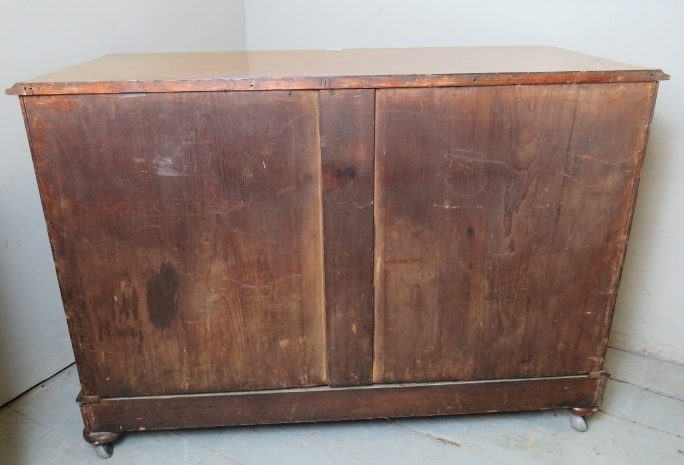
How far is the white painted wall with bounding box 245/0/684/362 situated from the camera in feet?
4.99

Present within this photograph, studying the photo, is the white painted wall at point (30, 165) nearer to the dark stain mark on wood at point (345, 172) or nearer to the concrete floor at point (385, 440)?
the concrete floor at point (385, 440)

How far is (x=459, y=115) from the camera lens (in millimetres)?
1130

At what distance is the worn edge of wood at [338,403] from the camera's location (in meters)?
1.33

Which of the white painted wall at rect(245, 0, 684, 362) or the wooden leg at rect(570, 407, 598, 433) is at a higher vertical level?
the white painted wall at rect(245, 0, 684, 362)

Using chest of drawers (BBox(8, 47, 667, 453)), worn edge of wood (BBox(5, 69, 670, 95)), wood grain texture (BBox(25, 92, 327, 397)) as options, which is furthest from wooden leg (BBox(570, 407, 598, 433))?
worn edge of wood (BBox(5, 69, 670, 95))

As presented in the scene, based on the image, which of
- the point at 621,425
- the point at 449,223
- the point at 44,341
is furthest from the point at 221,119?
the point at 621,425

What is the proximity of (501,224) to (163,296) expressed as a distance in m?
0.74

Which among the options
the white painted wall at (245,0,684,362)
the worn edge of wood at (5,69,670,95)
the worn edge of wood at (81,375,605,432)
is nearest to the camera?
the worn edge of wood at (5,69,670,95)

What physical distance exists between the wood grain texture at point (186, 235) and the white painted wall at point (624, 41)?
2.69 feet

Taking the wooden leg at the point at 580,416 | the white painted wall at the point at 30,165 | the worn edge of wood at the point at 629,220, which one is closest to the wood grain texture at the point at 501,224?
the worn edge of wood at the point at 629,220

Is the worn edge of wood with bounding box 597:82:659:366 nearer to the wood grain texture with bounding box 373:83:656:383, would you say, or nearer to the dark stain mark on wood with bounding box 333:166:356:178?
the wood grain texture with bounding box 373:83:656:383

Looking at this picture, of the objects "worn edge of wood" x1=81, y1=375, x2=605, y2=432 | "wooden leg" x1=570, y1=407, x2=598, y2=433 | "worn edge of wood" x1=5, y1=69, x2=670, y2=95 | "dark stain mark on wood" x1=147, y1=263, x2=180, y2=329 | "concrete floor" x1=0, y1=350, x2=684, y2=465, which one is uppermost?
"worn edge of wood" x1=5, y1=69, x2=670, y2=95

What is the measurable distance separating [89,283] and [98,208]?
0.17 m

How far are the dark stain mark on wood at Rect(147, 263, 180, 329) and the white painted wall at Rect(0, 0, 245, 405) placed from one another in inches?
20.0
